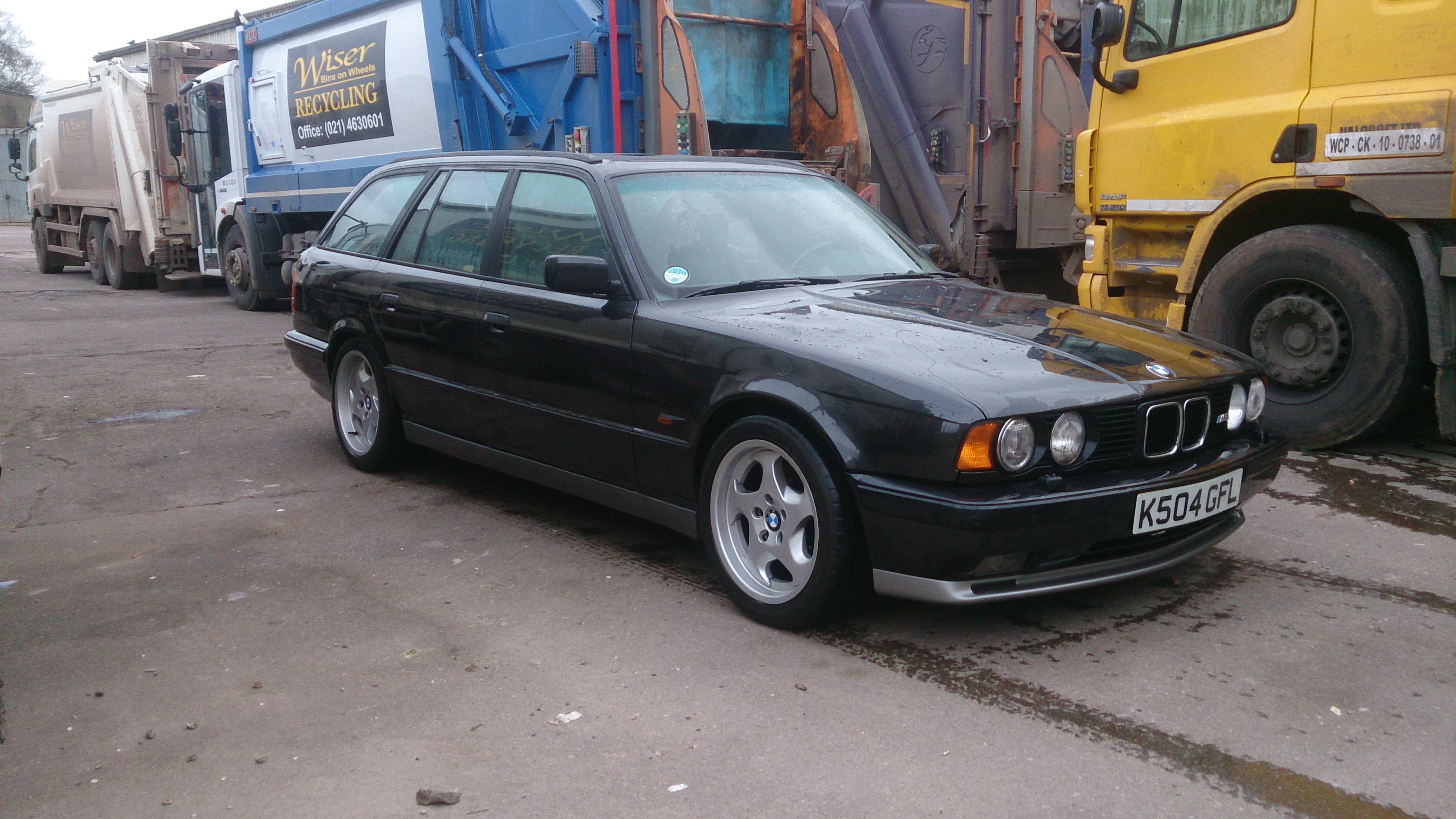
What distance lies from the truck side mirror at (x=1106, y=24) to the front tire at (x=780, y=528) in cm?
396

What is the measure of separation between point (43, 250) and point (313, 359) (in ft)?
59.1

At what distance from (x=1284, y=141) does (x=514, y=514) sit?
4199 mm

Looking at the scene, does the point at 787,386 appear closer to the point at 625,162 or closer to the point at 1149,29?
the point at 625,162

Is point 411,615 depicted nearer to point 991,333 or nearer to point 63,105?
point 991,333

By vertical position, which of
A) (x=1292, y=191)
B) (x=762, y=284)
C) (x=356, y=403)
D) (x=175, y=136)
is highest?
(x=175, y=136)

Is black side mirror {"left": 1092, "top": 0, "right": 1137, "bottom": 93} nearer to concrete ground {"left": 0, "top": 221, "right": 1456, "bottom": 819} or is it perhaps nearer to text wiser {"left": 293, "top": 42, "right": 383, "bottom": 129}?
concrete ground {"left": 0, "top": 221, "right": 1456, "bottom": 819}

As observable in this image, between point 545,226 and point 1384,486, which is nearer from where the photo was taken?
point 545,226

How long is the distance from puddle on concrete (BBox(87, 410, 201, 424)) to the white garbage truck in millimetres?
9305

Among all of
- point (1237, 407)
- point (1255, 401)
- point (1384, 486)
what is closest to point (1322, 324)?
point (1384, 486)

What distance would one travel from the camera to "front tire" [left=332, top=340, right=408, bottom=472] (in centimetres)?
564

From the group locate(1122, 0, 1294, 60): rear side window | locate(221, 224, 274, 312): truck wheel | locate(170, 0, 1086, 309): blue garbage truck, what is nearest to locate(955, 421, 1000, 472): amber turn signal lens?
locate(1122, 0, 1294, 60): rear side window

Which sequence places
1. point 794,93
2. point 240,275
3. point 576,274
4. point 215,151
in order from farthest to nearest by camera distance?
point 215,151
point 240,275
point 794,93
point 576,274

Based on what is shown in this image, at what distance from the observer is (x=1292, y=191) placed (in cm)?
591

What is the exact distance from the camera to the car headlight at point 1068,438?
332cm
